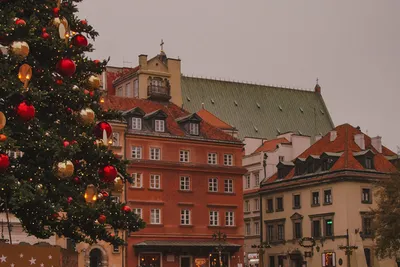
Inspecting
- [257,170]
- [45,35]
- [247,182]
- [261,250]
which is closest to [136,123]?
[261,250]

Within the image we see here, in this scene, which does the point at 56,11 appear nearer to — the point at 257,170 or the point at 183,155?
the point at 183,155

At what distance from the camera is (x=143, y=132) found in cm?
5678

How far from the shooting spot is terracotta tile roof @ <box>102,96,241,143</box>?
58.8 metres

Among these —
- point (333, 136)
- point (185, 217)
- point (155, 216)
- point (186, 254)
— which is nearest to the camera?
point (155, 216)

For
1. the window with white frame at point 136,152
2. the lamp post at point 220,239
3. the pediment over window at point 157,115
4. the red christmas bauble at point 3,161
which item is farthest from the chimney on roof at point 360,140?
the red christmas bauble at point 3,161

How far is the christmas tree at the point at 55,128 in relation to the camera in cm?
1606

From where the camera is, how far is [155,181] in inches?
2242

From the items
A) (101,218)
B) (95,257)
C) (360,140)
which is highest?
(360,140)

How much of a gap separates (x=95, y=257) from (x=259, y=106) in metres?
37.9

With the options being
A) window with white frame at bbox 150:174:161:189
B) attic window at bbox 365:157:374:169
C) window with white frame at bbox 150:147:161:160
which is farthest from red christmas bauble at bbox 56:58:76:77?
attic window at bbox 365:157:374:169

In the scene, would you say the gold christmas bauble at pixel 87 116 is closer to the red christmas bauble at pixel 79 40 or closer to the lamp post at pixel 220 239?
the red christmas bauble at pixel 79 40

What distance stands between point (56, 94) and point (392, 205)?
3737cm

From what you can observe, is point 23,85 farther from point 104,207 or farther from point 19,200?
point 104,207

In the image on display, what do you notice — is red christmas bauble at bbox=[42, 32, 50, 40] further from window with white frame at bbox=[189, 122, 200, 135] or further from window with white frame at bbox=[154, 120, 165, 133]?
window with white frame at bbox=[189, 122, 200, 135]
